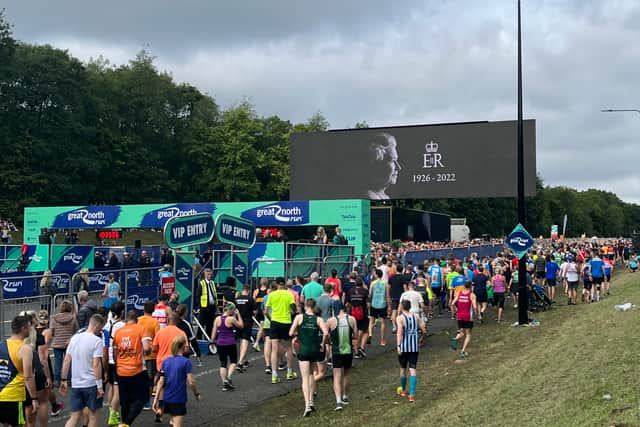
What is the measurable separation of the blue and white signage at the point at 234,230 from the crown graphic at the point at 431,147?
22200 mm

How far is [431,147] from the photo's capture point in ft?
129

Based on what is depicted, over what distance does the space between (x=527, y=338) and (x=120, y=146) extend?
171 ft

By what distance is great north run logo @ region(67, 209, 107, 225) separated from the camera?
34.8 m

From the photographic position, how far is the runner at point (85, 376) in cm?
905

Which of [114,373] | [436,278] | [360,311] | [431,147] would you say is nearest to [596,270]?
[436,278]

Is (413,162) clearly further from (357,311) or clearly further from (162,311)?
(162,311)

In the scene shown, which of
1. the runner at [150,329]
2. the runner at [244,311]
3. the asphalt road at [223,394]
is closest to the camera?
the runner at [150,329]

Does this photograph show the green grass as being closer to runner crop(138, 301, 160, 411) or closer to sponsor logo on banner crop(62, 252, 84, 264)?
runner crop(138, 301, 160, 411)

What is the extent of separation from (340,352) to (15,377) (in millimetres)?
5186

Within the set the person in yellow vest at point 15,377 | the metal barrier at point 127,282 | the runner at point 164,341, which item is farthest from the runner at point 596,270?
the person in yellow vest at point 15,377

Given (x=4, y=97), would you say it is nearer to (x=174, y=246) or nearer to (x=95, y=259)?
(x=95, y=259)

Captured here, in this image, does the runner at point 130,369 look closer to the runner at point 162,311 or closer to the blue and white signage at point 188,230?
the runner at point 162,311

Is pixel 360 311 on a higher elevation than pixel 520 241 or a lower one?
lower

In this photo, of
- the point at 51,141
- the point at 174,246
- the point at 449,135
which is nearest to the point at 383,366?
the point at 174,246
